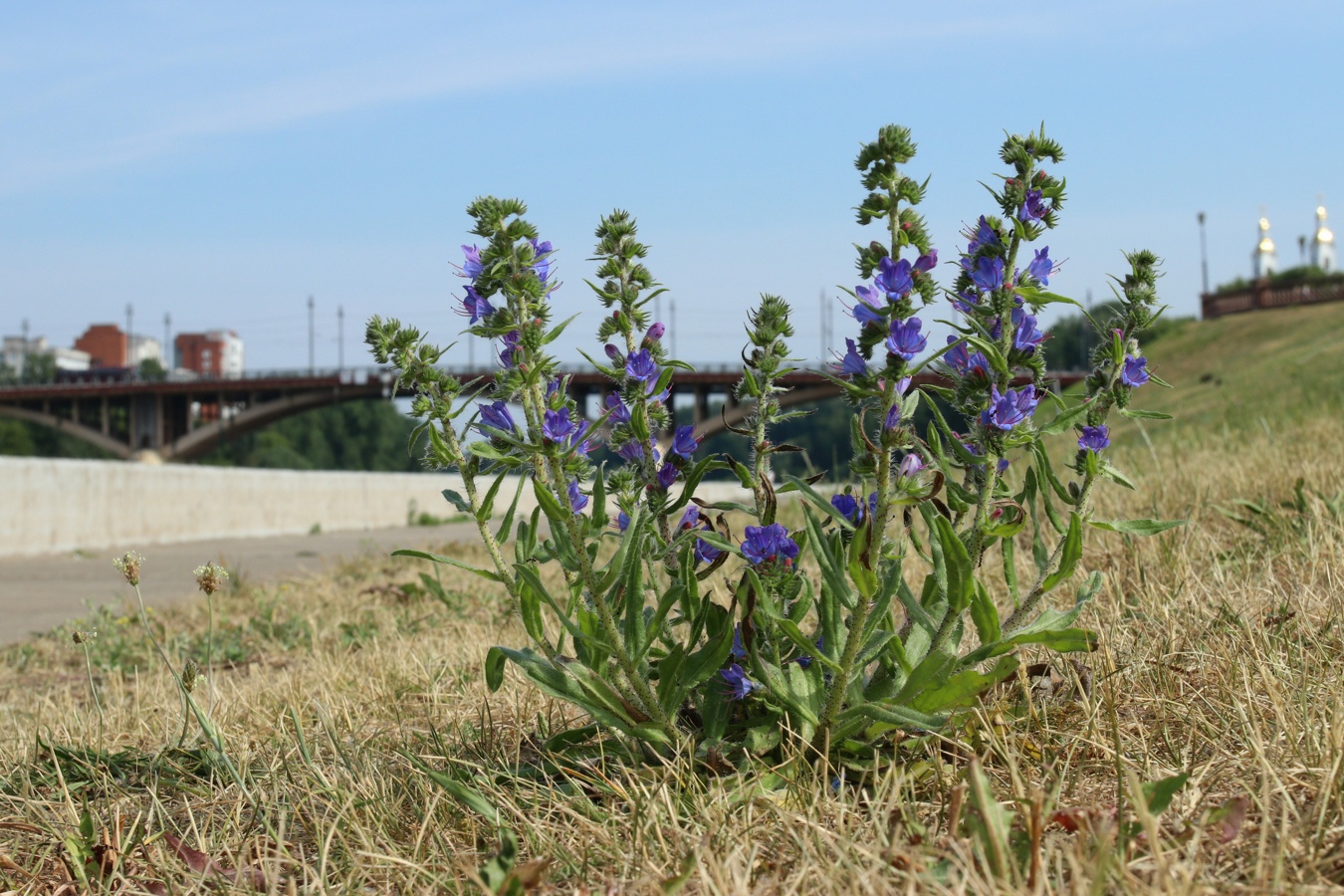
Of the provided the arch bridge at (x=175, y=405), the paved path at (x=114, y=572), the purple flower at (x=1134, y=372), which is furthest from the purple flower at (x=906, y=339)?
the arch bridge at (x=175, y=405)

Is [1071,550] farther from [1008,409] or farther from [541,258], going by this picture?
[541,258]

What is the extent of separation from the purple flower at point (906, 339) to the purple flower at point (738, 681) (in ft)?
2.25

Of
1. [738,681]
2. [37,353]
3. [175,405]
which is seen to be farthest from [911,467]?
[37,353]

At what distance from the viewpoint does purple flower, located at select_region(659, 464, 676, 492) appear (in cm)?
212

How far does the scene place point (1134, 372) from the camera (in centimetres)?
221

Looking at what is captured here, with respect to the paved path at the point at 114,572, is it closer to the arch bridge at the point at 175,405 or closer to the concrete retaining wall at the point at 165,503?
the concrete retaining wall at the point at 165,503

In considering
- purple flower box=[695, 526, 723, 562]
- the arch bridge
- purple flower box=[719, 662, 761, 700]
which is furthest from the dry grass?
the arch bridge

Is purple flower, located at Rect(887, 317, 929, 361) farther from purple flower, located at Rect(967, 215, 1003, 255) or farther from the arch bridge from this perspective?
the arch bridge

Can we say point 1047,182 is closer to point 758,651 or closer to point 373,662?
point 758,651

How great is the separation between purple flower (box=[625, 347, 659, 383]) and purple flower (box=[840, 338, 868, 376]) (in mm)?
383

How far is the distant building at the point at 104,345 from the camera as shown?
14150 centimetres

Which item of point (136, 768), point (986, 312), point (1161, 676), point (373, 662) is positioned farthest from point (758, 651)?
point (373, 662)

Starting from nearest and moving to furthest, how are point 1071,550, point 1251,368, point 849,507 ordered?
point 1071,550, point 849,507, point 1251,368

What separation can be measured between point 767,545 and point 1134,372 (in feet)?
2.83
